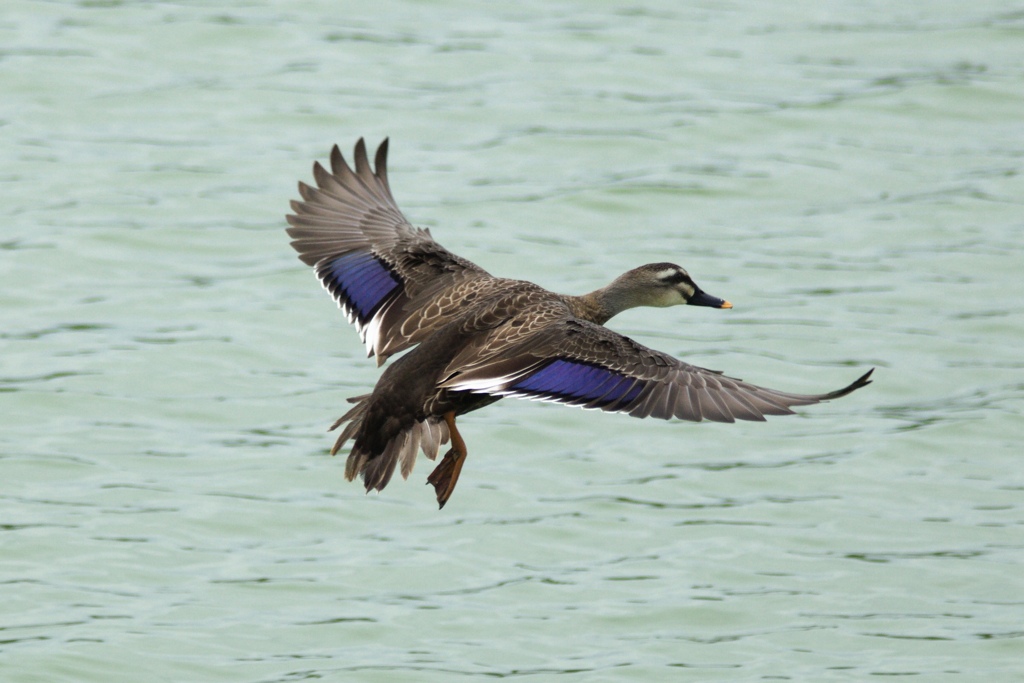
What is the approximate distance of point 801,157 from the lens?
19.0 m

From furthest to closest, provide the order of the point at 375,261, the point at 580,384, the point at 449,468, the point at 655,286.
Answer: the point at 375,261, the point at 655,286, the point at 449,468, the point at 580,384

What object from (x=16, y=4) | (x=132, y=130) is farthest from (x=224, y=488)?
(x=16, y=4)

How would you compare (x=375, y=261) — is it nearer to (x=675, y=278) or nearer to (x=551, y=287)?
(x=675, y=278)

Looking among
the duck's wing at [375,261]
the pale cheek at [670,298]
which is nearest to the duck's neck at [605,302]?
the pale cheek at [670,298]

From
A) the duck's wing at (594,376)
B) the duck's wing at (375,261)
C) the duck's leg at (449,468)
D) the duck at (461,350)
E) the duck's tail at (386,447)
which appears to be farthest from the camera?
the duck's wing at (375,261)

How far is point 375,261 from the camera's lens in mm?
10203

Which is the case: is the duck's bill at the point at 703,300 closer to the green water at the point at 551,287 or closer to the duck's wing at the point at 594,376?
the duck's wing at the point at 594,376

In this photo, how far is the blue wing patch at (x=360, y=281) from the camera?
1000cm

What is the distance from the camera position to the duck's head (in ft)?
33.0

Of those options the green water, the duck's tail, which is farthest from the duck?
Result: the green water

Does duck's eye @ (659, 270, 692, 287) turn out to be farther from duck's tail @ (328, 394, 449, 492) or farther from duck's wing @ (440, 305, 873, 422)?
duck's tail @ (328, 394, 449, 492)

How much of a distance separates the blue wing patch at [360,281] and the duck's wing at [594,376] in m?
1.20

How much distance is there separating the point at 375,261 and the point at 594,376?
6.63 ft

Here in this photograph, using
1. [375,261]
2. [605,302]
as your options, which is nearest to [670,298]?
[605,302]
